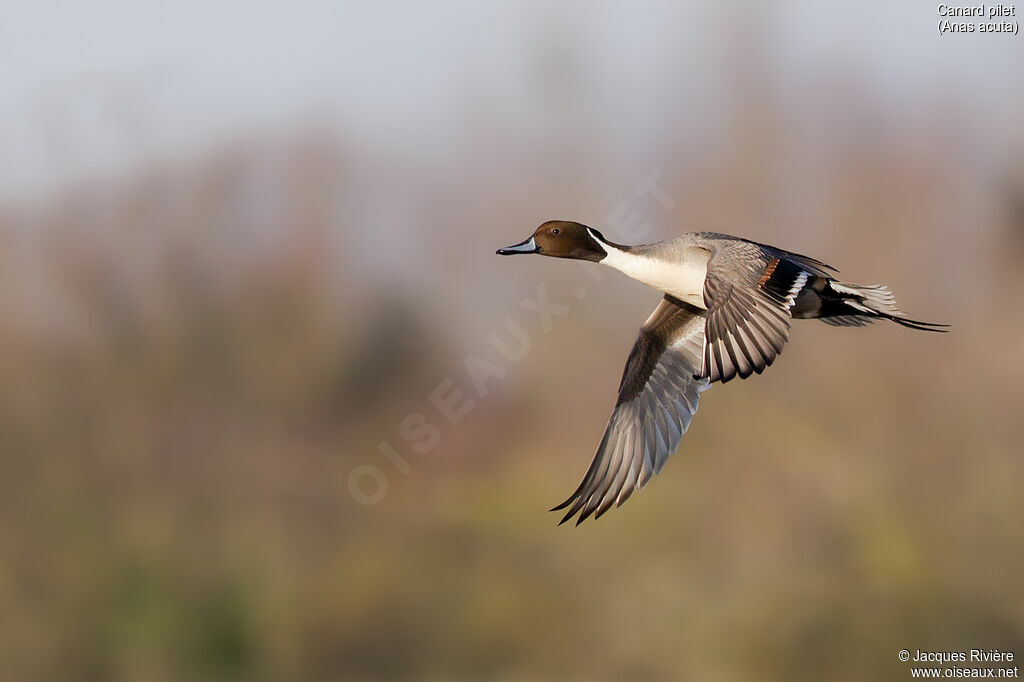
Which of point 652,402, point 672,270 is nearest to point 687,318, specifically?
point 652,402

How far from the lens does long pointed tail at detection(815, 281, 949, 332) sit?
2.13 m

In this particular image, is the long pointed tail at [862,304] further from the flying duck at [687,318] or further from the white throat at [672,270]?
the white throat at [672,270]

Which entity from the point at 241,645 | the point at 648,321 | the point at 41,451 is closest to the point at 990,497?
the point at 648,321

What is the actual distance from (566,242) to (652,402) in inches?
17.1

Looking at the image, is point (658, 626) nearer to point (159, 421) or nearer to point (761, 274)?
point (159, 421)

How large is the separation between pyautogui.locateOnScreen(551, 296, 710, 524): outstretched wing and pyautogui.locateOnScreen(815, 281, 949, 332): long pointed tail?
0.34m

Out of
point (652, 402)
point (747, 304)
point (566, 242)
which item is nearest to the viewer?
point (747, 304)

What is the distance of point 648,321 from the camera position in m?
2.49

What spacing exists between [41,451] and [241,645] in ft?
3.97

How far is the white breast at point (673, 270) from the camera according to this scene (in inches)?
85.5

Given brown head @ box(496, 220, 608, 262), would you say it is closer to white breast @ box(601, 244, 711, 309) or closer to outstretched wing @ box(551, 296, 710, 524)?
white breast @ box(601, 244, 711, 309)

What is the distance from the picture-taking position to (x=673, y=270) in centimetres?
219

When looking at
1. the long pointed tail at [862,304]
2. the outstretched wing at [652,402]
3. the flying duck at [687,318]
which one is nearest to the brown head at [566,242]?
the flying duck at [687,318]

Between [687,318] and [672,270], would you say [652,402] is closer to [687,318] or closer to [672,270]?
[687,318]
